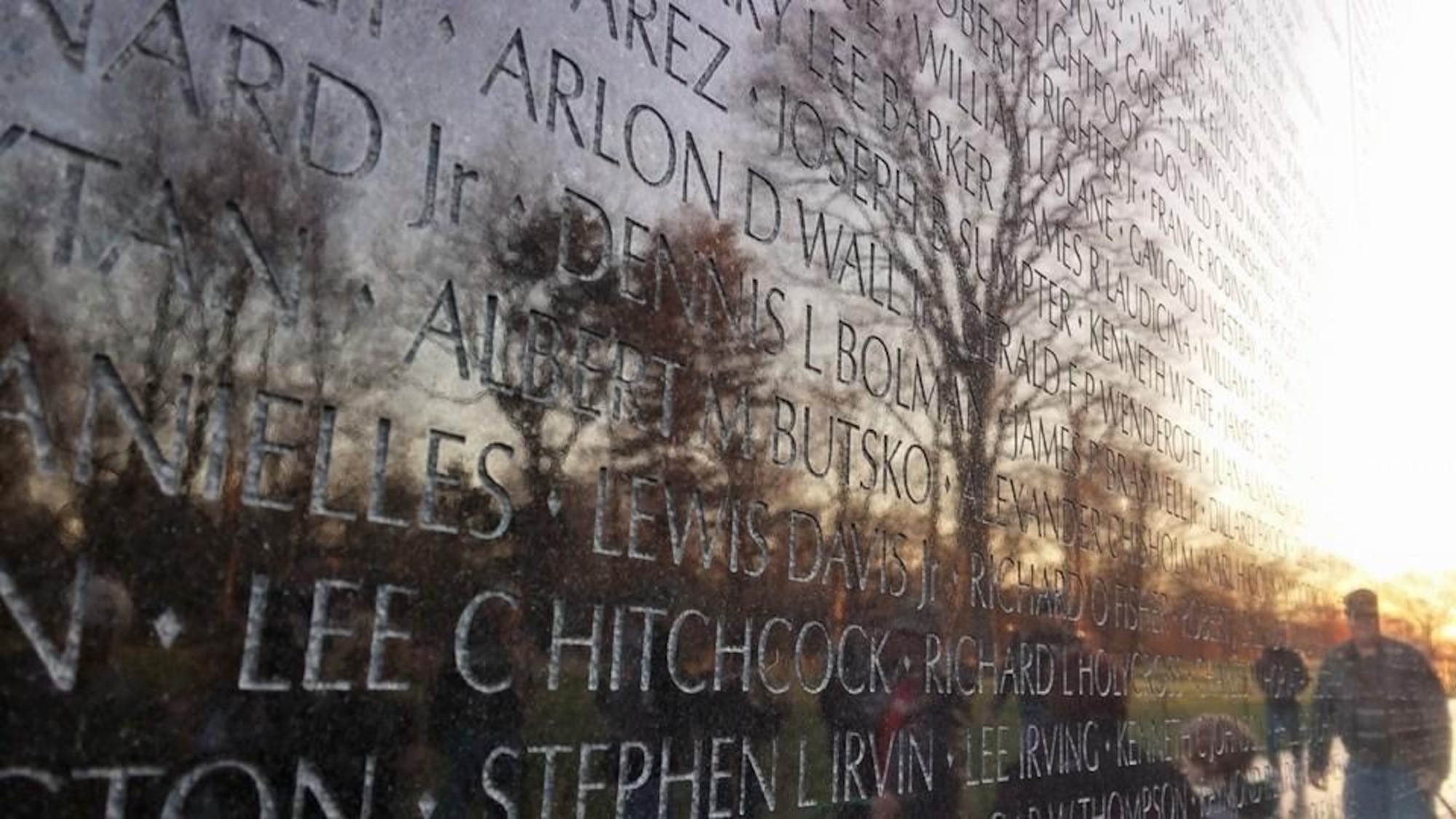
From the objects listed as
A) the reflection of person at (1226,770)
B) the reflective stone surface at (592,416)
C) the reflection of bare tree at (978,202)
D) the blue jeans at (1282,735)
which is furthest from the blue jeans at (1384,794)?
the reflection of bare tree at (978,202)

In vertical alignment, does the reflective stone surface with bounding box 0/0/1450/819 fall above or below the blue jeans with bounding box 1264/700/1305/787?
above

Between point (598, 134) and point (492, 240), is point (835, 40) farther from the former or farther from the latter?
point (492, 240)

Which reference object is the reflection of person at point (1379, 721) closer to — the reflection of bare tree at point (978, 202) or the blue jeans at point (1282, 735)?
the blue jeans at point (1282, 735)

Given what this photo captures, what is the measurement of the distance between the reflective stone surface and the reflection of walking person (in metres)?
0.89

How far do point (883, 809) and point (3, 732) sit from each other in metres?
2.54

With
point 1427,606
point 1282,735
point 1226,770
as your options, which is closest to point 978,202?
point 1226,770

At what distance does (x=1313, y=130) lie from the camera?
9.05 meters

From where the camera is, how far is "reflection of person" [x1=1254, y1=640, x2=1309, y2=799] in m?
6.89

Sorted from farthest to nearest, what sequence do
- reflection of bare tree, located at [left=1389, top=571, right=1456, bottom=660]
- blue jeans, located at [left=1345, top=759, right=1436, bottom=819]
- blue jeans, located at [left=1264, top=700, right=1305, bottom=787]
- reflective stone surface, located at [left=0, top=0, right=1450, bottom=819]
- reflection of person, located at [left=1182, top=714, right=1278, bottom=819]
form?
reflection of bare tree, located at [left=1389, top=571, right=1456, bottom=660] → blue jeans, located at [left=1345, top=759, right=1436, bottom=819] → blue jeans, located at [left=1264, top=700, right=1305, bottom=787] → reflection of person, located at [left=1182, top=714, right=1278, bottom=819] → reflective stone surface, located at [left=0, top=0, right=1450, bottom=819]

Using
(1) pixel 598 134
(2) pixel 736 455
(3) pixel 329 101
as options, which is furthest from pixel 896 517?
(3) pixel 329 101

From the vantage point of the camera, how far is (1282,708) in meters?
7.16

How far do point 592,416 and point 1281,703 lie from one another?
219 inches

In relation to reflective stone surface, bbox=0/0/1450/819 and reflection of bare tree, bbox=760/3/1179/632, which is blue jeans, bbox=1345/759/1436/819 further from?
reflection of bare tree, bbox=760/3/1179/632

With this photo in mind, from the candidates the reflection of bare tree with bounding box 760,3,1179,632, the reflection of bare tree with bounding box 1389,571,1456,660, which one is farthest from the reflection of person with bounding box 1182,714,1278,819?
the reflection of bare tree with bounding box 1389,571,1456,660
